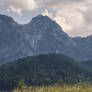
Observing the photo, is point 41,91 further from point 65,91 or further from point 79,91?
point 79,91

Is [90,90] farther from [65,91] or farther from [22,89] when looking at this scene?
[22,89]

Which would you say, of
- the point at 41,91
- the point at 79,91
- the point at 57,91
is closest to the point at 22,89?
the point at 41,91

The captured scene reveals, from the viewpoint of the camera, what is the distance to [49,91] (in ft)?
41.9

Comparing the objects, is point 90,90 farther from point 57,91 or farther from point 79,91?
point 57,91

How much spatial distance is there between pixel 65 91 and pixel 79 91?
2.75 ft

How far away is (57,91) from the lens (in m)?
12.4

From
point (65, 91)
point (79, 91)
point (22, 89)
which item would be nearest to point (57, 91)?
point (65, 91)

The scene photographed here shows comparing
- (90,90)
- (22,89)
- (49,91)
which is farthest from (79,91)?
(22,89)

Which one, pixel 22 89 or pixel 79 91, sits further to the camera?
pixel 22 89

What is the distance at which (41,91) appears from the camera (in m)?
12.9

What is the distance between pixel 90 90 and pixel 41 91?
9.84ft

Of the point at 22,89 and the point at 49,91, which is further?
the point at 22,89

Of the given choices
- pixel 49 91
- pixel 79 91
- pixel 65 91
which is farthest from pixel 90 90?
pixel 49 91

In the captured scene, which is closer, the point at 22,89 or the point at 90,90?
the point at 90,90
